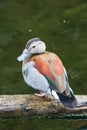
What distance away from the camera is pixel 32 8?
10812 mm

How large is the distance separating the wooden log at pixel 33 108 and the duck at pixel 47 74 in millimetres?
135

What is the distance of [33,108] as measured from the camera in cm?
570

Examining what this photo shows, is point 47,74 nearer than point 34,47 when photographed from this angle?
Yes

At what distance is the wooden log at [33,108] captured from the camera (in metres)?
5.66

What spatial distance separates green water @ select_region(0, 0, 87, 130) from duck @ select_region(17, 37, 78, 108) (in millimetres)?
1200

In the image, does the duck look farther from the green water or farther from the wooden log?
the green water

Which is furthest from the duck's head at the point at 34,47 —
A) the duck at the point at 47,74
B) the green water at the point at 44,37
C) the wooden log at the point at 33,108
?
the green water at the point at 44,37

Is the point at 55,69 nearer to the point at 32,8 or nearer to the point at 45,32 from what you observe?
the point at 45,32

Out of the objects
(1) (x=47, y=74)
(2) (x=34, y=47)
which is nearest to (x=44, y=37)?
(2) (x=34, y=47)

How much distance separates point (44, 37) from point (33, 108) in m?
4.04

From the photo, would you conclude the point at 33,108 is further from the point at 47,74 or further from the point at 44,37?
the point at 44,37

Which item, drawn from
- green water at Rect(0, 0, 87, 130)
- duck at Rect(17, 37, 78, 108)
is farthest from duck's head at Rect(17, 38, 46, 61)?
green water at Rect(0, 0, 87, 130)

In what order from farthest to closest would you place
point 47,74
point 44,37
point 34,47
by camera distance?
point 44,37 < point 34,47 < point 47,74

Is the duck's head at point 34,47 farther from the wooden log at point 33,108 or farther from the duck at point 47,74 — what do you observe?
the wooden log at point 33,108
